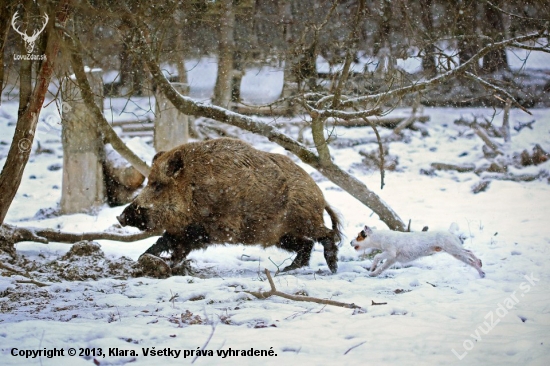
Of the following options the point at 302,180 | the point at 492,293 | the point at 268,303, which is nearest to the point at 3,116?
the point at 302,180

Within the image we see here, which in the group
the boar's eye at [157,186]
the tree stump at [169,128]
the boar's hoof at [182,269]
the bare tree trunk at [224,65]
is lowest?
the boar's hoof at [182,269]

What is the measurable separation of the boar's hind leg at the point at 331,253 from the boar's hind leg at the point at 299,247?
204 mm

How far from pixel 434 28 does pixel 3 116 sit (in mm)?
11915

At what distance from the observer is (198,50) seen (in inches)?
454

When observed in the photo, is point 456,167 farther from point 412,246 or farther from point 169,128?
point 412,246

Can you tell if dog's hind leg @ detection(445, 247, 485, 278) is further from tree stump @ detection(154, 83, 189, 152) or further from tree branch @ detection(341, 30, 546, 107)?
tree stump @ detection(154, 83, 189, 152)

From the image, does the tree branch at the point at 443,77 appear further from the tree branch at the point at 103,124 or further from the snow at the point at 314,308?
the tree branch at the point at 103,124

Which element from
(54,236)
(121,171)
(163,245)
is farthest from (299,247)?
(121,171)

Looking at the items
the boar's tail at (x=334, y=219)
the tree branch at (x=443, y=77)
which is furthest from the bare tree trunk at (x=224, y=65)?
the boar's tail at (x=334, y=219)

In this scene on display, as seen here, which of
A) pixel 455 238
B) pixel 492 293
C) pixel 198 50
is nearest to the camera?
pixel 492 293

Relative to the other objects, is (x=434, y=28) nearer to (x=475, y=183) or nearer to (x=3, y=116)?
(x=475, y=183)

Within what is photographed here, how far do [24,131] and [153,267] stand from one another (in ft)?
6.28

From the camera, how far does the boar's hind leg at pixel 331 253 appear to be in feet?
19.8

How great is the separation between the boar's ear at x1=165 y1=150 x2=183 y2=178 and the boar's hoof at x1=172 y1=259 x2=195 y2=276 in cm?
104
